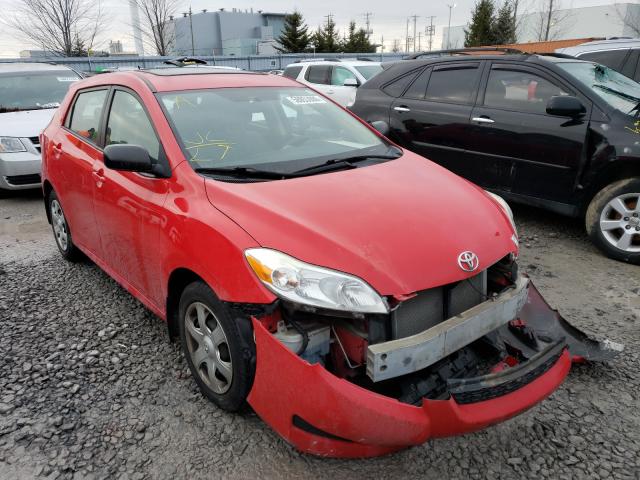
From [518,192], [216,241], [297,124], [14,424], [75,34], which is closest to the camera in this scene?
[216,241]

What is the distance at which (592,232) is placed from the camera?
15.1 feet

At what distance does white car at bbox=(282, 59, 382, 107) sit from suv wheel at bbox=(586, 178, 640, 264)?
7246mm

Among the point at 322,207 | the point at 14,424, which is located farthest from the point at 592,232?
the point at 14,424

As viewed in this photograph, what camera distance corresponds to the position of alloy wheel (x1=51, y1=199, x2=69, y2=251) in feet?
14.6

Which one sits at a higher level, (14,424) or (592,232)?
(592,232)

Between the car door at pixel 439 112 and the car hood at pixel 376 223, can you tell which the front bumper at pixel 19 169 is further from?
the car hood at pixel 376 223

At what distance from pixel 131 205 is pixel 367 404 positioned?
1887mm

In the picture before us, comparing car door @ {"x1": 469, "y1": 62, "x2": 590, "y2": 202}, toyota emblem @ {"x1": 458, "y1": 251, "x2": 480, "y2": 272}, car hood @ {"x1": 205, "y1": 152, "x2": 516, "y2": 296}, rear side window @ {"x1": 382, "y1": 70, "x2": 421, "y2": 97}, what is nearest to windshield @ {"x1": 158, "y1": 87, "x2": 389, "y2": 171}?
car hood @ {"x1": 205, "y1": 152, "x2": 516, "y2": 296}

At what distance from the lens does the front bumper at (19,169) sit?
648 centimetres

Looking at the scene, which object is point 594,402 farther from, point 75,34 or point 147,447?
point 75,34

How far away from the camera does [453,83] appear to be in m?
5.70

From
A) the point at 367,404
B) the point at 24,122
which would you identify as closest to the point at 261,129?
the point at 367,404

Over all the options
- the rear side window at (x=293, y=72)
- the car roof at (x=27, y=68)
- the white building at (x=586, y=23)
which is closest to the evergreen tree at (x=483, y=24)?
the white building at (x=586, y=23)

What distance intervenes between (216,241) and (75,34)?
1062 inches
